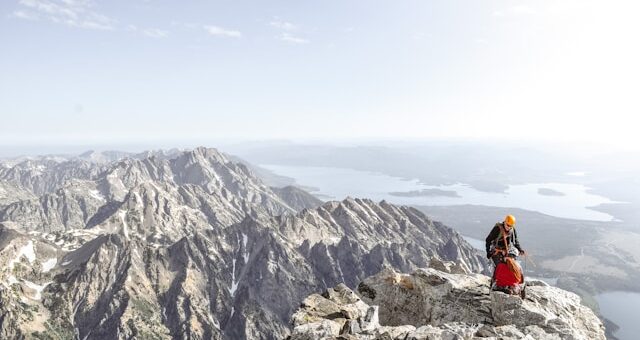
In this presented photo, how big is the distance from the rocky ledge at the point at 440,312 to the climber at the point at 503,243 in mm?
2301

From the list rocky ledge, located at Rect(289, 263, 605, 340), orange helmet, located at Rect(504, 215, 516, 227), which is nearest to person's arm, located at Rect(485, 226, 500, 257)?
orange helmet, located at Rect(504, 215, 516, 227)

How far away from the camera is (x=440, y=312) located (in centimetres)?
2811

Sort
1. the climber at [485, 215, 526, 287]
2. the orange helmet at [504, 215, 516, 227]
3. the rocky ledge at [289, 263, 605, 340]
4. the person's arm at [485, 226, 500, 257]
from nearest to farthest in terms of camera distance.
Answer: the rocky ledge at [289, 263, 605, 340], the orange helmet at [504, 215, 516, 227], the climber at [485, 215, 526, 287], the person's arm at [485, 226, 500, 257]

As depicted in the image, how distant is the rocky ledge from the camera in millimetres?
21219

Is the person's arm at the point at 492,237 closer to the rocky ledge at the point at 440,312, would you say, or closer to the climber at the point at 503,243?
the climber at the point at 503,243

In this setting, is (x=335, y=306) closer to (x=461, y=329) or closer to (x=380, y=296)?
(x=380, y=296)

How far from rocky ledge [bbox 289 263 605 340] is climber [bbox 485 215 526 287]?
90.6 inches

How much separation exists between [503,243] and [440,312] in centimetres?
723

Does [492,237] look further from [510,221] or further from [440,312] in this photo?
[440,312]

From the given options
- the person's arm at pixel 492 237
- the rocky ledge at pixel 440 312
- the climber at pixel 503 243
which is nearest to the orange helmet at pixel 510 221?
the climber at pixel 503 243

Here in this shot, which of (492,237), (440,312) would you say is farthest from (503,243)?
(440,312)

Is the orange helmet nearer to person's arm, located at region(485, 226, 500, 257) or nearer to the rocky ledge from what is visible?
person's arm, located at region(485, 226, 500, 257)

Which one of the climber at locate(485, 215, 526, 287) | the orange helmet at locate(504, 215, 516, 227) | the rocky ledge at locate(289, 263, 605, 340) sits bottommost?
the rocky ledge at locate(289, 263, 605, 340)

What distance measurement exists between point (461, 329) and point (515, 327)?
2885mm
